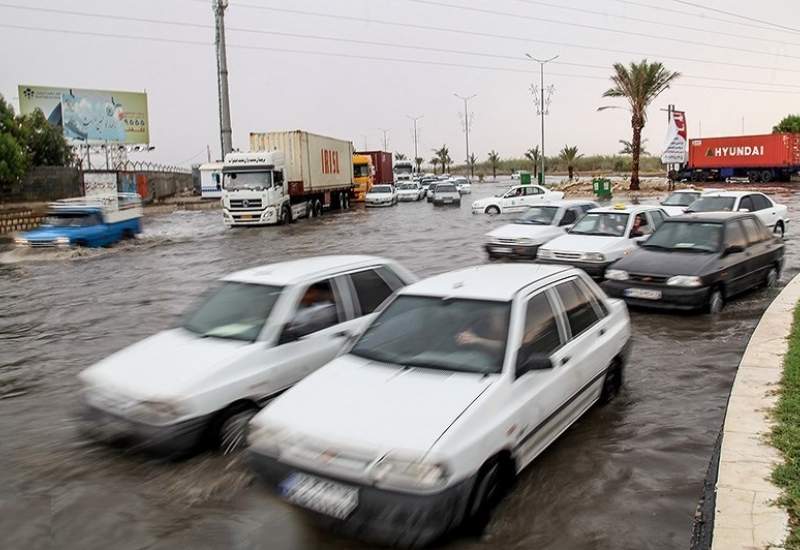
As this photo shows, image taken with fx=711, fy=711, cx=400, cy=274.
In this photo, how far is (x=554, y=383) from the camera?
18.1ft

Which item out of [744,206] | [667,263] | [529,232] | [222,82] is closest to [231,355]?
[667,263]

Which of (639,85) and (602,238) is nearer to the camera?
(602,238)

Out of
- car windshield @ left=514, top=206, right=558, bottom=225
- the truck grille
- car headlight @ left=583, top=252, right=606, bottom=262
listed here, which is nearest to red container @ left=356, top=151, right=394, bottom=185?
the truck grille

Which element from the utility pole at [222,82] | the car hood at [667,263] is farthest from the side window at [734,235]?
the utility pole at [222,82]

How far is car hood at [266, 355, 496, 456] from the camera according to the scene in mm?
4383

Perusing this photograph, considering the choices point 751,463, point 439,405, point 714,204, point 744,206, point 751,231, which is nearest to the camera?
point 439,405

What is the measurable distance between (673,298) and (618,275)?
3.20ft

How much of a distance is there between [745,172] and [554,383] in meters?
57.4

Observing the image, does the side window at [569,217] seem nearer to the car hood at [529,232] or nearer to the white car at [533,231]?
the white car at [533,231]

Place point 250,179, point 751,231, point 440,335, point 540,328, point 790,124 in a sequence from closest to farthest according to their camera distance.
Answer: point 440,335, point 540,328, point 751,231, point 250,179, point 790,124

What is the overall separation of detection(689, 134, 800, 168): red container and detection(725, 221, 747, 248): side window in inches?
1852

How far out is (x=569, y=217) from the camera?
739 inches

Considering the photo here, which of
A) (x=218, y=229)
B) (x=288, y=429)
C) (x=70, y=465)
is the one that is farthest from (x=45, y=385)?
(x=218, y=229)

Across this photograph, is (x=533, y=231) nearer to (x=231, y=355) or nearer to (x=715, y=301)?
(x=715, y=301)
